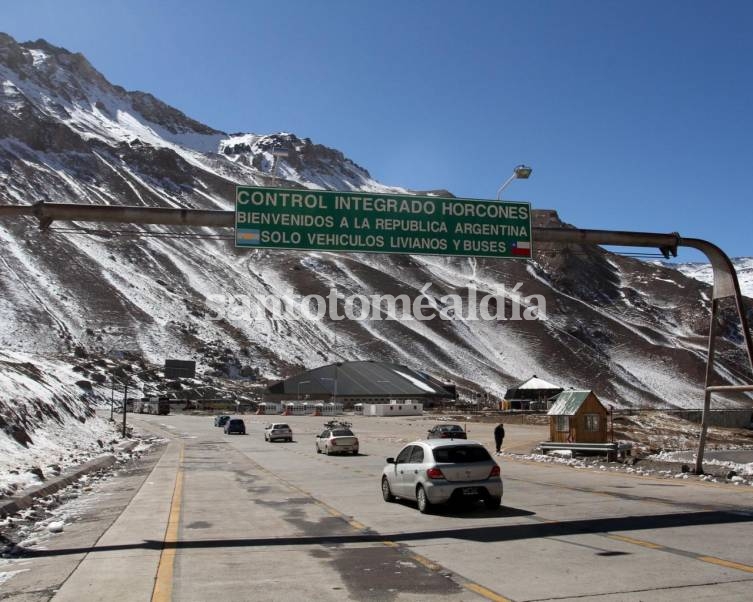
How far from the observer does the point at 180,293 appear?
14638 centimetres

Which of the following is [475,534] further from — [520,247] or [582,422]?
[582,422]

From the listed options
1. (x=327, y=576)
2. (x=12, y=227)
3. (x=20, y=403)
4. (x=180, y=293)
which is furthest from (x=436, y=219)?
(x=12, y=227)

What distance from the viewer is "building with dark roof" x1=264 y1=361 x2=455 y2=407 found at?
118 meters

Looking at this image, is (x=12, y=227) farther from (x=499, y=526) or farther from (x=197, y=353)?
(x=499, y=526)

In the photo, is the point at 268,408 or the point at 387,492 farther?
the point at 268,408

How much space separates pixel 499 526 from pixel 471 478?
1.85 meters

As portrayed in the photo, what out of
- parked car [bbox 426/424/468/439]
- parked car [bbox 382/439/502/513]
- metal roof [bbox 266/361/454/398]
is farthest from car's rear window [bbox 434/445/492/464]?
metal roof [bbox 266/361/454/398]

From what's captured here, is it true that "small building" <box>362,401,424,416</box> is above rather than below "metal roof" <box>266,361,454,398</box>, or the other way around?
below

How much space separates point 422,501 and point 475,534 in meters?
2.65

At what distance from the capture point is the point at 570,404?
32.6 m

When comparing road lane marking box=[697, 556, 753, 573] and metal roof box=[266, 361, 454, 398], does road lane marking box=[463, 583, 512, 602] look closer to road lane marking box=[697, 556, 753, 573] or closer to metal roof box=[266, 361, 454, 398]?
road lane marking box=[697, 556, 753, 573]

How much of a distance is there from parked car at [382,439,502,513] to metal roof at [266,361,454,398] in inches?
4023

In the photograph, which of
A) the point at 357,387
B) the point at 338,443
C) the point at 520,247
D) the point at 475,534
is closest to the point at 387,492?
the point at 475,534

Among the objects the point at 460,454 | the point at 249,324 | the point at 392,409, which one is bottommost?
the point at 392,409
